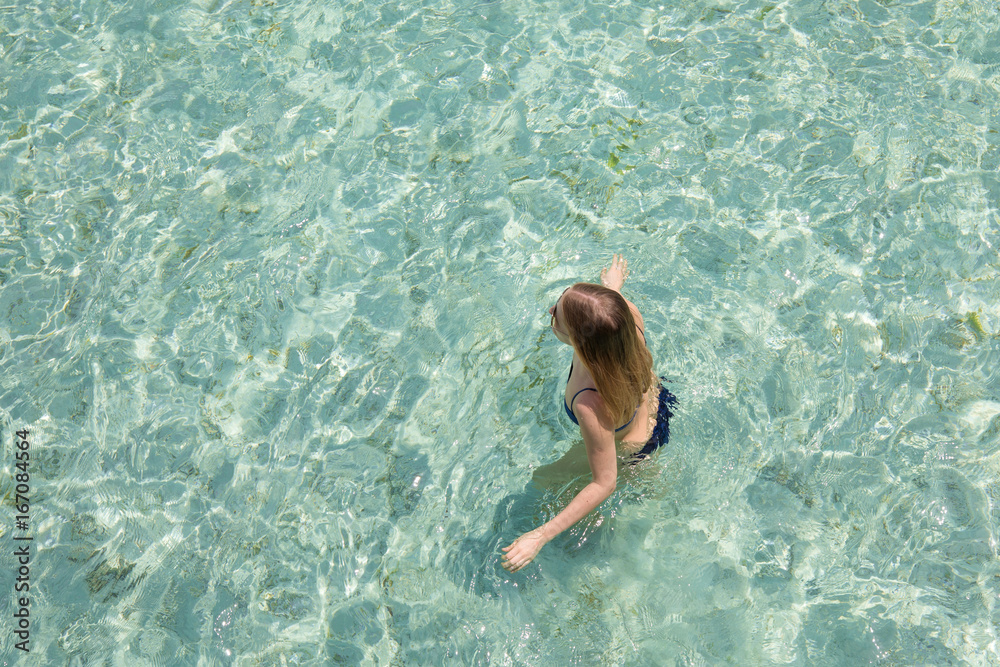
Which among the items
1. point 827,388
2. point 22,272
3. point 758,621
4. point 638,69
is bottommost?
point 758,621

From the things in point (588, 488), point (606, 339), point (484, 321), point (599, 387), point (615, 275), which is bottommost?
point (484, 321)

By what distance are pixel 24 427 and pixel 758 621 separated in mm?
4404

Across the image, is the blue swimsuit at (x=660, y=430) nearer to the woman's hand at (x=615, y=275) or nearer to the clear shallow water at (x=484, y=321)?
the clear shallow water at (x=484, y=321)

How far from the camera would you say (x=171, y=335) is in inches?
189

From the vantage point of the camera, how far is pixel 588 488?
11.2ft

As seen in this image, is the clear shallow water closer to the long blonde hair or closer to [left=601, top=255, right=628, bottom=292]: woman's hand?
[left=601, top=255, right=628, bottom=292]: woman's hand

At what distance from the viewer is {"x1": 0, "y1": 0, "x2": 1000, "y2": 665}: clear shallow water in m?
3.85

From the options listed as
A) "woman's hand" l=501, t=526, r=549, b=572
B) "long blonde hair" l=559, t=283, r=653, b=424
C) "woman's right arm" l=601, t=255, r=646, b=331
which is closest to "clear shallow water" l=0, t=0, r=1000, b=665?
"woman's right arm" l=601, t=255, r=646, b=331

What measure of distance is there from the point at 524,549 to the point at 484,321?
1.81 metres

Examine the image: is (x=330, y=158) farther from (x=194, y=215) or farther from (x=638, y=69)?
(x=638, y=69)

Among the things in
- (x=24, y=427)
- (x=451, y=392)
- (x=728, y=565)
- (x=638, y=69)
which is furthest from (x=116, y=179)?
(x=728, y=565)

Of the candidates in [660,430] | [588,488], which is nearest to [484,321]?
[660,430]

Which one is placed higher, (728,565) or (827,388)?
(827,388)

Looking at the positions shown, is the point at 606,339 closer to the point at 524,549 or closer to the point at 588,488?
the point at 588,488
